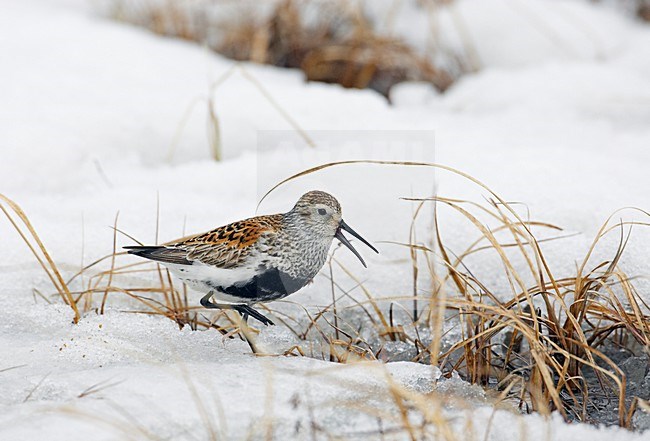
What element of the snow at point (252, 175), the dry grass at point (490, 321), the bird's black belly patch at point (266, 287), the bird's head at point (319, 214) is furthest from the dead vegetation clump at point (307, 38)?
the bird's black belly patch at point (266, 287)

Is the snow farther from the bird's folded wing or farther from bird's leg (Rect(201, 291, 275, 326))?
the bird's folded wing

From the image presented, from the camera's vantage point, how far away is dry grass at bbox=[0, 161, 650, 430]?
255 centimetres

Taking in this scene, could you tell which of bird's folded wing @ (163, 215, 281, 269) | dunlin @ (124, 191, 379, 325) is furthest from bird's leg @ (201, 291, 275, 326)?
bird's folded wing @ (163, 215, 281, 269)

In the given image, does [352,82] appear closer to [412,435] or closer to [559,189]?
[559,189]

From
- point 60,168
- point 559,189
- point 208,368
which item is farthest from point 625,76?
point 208,368

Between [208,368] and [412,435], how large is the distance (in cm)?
71

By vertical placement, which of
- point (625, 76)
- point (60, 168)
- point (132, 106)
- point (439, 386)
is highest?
point (625, 76)

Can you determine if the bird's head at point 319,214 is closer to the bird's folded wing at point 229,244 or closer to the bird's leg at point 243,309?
the bird's folded wing at point 229,244

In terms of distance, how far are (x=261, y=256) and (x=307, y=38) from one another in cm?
406

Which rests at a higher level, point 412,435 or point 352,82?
point 352,82

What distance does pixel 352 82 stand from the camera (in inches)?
243

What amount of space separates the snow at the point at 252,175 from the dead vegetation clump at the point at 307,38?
0.63 feet

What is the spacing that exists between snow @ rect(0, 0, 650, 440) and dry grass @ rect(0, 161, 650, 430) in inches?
3.1

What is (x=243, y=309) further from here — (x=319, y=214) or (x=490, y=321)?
(x=490, y=321)
